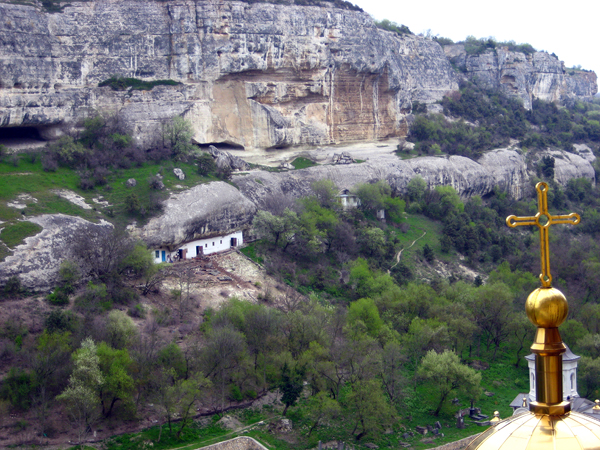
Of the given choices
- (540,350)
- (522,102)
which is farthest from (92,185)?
(522,102)

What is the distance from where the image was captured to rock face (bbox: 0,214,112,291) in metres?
22.9

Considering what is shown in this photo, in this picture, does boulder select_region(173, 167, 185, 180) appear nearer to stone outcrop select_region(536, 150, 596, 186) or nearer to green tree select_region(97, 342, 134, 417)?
green tree select_region(97, 342, 134, 417)

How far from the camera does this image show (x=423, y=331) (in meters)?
24.7

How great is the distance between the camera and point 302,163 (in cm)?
3881

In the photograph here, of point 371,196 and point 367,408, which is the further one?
point 371,196

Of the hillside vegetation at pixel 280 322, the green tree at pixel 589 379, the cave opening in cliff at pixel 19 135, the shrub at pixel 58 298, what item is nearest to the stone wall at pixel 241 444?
the hillside vegetation at pixel 280 322

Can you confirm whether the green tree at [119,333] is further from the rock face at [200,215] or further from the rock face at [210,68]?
the rock face at [210,68]

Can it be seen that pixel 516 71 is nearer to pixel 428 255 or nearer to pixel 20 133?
pixel 428 255

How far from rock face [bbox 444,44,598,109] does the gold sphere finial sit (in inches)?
2453

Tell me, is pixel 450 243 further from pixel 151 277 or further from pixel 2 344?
pixel 2 344

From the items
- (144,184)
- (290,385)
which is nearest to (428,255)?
(144,184)

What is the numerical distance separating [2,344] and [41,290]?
334 centimetres

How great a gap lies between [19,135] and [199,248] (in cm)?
1071

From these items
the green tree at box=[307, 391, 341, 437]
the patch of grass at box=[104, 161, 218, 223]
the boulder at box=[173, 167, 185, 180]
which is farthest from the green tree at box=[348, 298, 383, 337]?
the boulder at box=[173, 167, 185, 180]
